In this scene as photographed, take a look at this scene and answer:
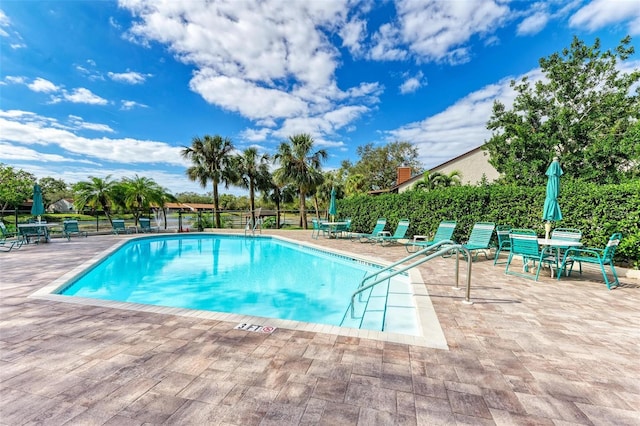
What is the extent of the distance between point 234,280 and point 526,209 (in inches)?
354

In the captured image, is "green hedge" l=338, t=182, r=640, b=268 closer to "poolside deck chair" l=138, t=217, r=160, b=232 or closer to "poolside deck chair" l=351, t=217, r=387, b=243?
"poolside deck chair" l=351, t=217, r=387, b=243

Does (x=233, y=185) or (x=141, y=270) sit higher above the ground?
(x=233, y=185)

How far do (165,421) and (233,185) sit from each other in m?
21.1

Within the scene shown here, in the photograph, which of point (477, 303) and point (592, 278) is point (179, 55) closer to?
point (477, 303)

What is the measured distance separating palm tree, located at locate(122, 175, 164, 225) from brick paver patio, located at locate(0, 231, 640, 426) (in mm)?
16370

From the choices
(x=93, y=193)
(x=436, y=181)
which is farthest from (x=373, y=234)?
(x=93, y=193)

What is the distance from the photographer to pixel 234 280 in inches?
293

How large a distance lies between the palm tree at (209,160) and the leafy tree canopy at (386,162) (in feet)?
55.7

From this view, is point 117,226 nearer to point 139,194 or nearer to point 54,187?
point 139,194

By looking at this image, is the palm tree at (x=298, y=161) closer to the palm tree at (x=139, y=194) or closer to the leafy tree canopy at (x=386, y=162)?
the palm tree at (x=139, y=194)

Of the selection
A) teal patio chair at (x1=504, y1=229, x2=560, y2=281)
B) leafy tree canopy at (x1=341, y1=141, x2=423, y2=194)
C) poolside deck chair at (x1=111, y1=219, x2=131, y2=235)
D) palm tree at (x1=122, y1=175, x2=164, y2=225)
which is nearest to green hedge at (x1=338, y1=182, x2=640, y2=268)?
teal patio chair at (x1=504, y1=229, x2=560, y2=281)

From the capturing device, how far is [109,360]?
2.46 m

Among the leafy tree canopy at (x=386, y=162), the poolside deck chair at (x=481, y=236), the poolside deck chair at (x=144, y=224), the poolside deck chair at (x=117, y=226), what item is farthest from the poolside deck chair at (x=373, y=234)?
the leafy tree canopy at (x=386, y=162)

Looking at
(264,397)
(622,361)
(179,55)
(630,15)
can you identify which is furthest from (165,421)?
(630,15)
